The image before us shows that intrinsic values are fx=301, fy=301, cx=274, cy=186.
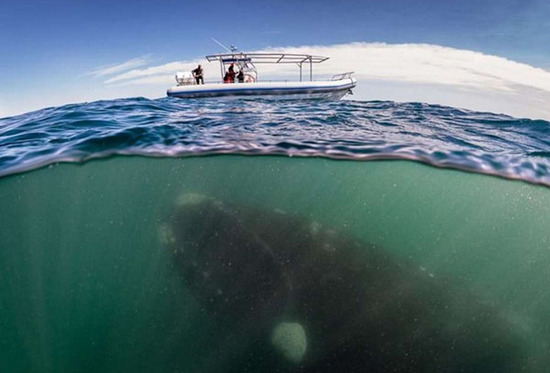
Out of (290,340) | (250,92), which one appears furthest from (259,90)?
(290,340)

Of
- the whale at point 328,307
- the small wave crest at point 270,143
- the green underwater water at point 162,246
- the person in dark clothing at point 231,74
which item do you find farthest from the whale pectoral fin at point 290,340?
the person in dark clothing at point 231,74

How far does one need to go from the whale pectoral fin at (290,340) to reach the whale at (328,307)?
0.02 meters

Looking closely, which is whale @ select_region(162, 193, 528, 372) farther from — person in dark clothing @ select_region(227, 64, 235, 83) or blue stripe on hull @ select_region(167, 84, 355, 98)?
person in dark clothing @ select_region(227, 64, 235, 83)

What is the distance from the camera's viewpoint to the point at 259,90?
2158 centimetres

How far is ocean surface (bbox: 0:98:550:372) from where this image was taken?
201 inches

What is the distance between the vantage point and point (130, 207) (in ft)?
27.7

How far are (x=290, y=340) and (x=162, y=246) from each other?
3.29 metres

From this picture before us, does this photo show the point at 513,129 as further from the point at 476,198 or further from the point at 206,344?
the point at 206,344

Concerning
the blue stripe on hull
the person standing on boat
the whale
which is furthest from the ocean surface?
the person standing on boat

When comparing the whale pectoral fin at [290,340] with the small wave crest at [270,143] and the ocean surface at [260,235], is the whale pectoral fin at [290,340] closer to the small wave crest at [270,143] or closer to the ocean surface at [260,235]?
the ocean surface at [260,235]

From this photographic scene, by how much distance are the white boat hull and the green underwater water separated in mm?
13568

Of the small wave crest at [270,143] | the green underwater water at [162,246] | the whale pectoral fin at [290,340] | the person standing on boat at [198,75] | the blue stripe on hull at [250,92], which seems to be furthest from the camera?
the person standing on boat at [198,75]

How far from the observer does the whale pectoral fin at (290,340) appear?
15.9ft

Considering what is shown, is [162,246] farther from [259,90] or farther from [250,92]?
[259,90]
